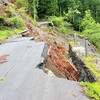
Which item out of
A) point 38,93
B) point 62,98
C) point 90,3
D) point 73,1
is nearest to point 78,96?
point 62,98

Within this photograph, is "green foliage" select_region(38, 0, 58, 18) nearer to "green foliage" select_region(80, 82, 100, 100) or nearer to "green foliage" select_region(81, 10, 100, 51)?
"green foliage" select_region(81, 10, 100, 51)

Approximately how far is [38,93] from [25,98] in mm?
481

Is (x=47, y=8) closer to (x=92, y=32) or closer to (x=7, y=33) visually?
(x=92, y=32)

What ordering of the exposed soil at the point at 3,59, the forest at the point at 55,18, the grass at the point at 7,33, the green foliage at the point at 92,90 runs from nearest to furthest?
the green foliage at the point at 92,90
the exposed soil at the point at 3,59
the grass at the point at 7,33
the forest at the point at 55,18

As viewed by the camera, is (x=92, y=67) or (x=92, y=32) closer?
(x=92, y=67)

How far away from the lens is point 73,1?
210 feet

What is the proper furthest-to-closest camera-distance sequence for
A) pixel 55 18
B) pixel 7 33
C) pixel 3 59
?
pixel 55 18 < pixel 7 33 < pixel 3 59

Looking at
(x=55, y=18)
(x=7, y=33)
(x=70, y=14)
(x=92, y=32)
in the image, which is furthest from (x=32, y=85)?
(x=70, y=14)

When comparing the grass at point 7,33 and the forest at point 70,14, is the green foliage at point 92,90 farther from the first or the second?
the forest at point 70,14

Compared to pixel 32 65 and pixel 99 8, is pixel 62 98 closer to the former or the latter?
pixel 32 65

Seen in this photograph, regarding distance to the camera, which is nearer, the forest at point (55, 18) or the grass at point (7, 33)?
the grass at point (7, 33)

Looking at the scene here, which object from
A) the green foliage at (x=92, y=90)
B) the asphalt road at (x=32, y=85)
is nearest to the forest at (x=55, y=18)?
the green foliage at (x=92, y=90)

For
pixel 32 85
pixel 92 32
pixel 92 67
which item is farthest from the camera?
pixel 92 32

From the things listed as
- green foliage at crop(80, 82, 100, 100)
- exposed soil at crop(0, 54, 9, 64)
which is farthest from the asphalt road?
exposed soil at crop(0, 54, 9, 64)
